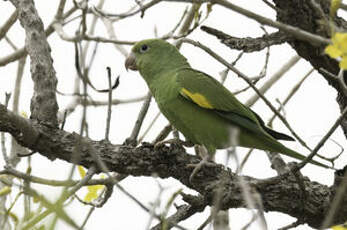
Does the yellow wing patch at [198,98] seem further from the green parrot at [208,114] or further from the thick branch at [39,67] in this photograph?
the thick branch at [39,67]

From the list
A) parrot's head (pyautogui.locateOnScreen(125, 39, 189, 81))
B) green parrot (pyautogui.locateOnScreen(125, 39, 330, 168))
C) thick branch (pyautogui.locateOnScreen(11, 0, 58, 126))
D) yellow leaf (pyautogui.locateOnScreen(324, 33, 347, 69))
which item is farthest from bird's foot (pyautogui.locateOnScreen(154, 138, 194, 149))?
yellow leaf (pyautogui.locateOnScreen(324, 33, 347, 69))

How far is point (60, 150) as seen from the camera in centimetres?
325

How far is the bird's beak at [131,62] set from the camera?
522 centimetres

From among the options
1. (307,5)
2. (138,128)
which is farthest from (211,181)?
(307,5)

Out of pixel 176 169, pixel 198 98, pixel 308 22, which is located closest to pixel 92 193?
pixel 176 169

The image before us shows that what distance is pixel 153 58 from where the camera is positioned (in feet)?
16.8

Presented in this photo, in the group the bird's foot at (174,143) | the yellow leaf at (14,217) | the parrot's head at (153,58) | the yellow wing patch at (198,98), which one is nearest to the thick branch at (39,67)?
the bird's foot at (174,143)

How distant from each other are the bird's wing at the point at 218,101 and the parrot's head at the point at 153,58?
34cm

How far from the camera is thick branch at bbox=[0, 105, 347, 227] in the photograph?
3.23m

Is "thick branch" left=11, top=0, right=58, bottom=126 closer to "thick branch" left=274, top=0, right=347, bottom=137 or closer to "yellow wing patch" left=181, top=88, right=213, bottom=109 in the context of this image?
"yellow wing patch" left=181, top=88, right=213, bottom=109

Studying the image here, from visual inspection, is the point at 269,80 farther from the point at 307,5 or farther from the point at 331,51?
the point at 331,51

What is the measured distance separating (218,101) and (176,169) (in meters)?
1.14

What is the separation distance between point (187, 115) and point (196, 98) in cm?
16

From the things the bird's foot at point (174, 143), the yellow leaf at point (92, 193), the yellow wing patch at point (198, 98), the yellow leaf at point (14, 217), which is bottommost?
the yellow leaf at point (14, 217)
